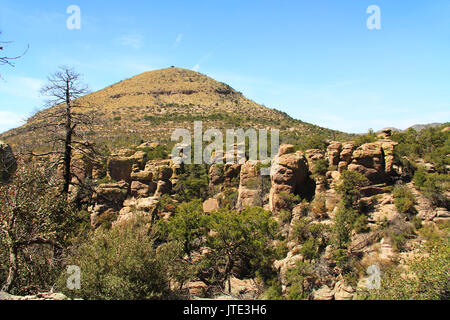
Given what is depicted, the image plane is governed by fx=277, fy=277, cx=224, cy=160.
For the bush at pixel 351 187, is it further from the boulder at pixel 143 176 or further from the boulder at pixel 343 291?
the boulder at pixel 143 176

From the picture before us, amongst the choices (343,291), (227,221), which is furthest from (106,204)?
(343,291)

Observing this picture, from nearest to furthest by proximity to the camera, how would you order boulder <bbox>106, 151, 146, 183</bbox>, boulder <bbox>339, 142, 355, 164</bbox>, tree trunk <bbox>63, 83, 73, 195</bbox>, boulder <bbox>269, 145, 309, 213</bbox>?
tree trunk <bbox>63, 83, 73, 195</bbox> → boulder <bbox>339, 142, 355, 164</bbox> → boulder <bbox>269, 145, 309, 213</bbox> → boulder <bbox>106, 151, 146, 183</bbox>

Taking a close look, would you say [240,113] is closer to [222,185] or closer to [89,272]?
[222,185]

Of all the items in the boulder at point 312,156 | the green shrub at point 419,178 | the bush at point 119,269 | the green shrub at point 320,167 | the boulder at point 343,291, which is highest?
the boulder at point 312,156

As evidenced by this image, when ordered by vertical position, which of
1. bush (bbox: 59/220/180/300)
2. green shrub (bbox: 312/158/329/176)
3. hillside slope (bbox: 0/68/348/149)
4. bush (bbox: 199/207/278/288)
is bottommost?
bush (bbox: 199/207/278/288)

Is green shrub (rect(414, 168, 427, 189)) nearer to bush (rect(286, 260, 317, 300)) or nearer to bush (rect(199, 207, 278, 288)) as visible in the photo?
bush (rect(286, 260, 317, 300))

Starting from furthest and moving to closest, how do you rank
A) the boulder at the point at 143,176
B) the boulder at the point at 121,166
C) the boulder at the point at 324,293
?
the boulder at the point at 121,166
the boulder at the point at 143,176
the boulder at the point at 324,293

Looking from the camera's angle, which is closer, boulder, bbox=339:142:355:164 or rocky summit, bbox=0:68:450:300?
rocky summit, bbox=0:68:450:300

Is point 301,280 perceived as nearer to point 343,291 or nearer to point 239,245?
point 343,291

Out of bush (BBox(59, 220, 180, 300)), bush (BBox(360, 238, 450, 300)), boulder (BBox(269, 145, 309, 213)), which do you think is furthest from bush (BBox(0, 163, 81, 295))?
boulder (BBox(269, 145, 309, 213))

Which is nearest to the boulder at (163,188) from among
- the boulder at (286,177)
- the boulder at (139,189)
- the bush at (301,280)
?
the boulder at (139,189)

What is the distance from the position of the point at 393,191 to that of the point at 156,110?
225 ft

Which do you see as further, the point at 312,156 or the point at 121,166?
the point at 121,166

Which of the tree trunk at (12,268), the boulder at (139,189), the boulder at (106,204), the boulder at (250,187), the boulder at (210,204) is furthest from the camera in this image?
the boulder at (139,189)
